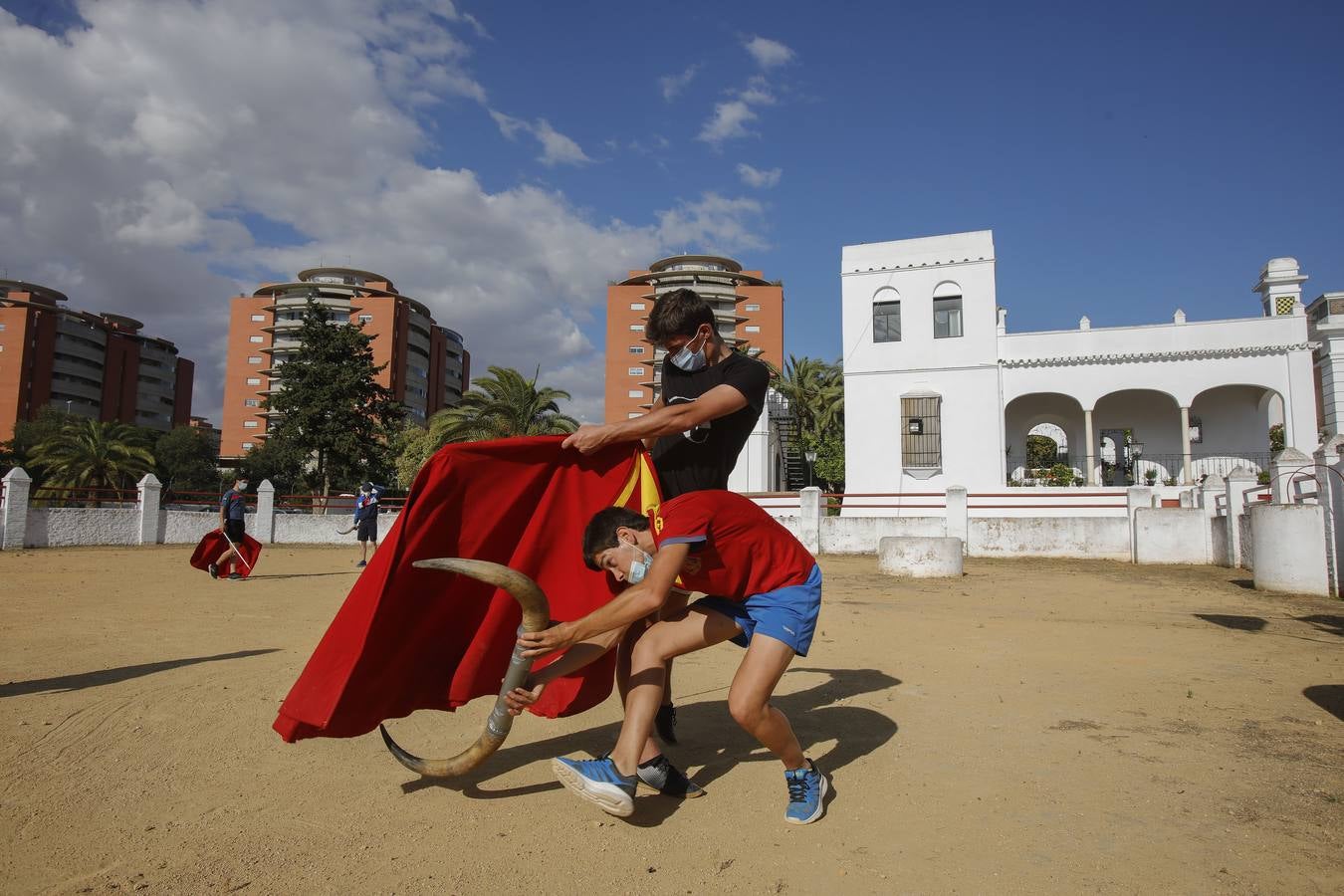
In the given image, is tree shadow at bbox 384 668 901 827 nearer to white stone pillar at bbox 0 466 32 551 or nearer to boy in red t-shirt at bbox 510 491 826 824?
boy in red t-shirt at bbox 510 491 826 824

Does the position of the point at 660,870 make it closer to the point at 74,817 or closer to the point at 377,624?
the point at 377,624

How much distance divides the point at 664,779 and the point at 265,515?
991 inches

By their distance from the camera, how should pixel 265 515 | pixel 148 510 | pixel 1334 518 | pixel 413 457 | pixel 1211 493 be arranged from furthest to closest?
pixel 413 457, pixel 265 515, pixel 148 510, pixel 1211 493, pixel 1334 518

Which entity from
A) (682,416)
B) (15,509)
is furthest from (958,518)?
(15,509)

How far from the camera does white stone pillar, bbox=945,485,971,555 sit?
19141mm

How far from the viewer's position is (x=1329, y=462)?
11273 mm

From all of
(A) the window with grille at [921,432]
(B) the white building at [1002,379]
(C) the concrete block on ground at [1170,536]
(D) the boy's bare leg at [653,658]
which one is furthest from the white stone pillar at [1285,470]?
(D) the boy's bare leg at [653,658]

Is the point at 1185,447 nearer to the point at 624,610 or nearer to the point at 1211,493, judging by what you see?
the point at 1211,493

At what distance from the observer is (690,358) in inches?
135

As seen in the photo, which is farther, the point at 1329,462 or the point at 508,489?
the point at 1329,462

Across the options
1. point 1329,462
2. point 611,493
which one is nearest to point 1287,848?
point 611,493

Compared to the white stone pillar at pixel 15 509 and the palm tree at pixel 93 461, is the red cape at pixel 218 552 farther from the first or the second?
the palm tree at pixel 93 461

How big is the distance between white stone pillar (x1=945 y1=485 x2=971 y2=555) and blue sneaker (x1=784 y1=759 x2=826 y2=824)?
1729 cm

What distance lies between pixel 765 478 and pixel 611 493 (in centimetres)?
2388
